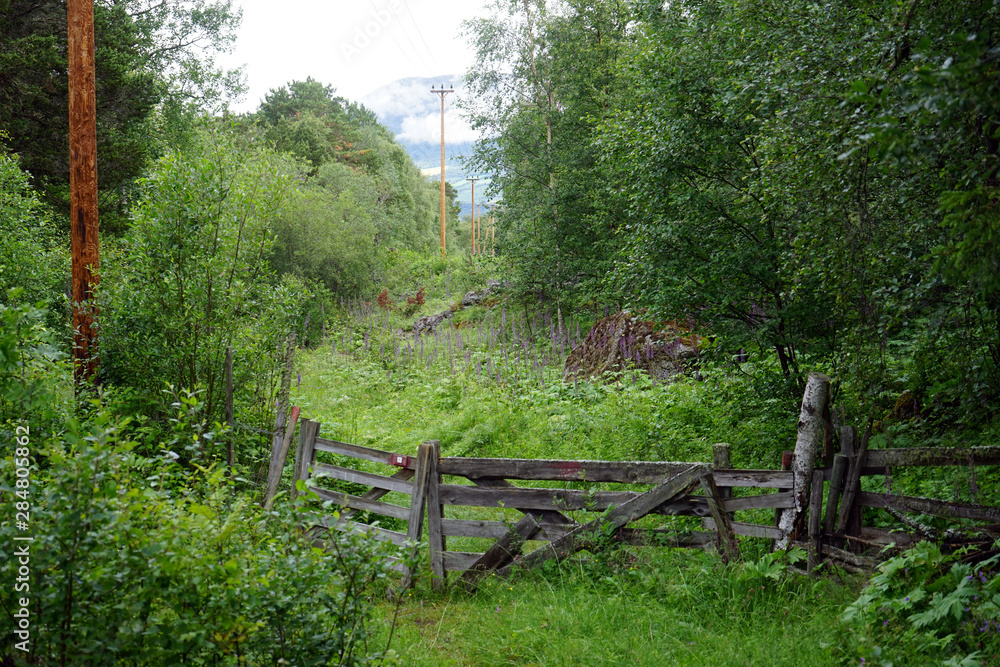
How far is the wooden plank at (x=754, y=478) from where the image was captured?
18.1 ft

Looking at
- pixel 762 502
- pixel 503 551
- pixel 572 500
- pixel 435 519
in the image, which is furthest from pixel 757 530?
pixel 435 519

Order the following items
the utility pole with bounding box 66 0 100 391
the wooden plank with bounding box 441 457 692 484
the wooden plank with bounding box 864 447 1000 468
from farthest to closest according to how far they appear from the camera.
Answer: the utility pole with bounding box 66 0 100 391 → the wooden plank with bounding box 441 457 692 484 → the wooden plank with bounding box 864 447 1000 468

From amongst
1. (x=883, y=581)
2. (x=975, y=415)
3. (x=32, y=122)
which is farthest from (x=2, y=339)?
(x=32, y=122)

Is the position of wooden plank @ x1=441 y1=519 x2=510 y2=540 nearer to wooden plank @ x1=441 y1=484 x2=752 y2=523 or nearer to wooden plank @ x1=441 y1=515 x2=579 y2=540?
wooden plank @ x1=441 y1=515 x2=579 y2=540

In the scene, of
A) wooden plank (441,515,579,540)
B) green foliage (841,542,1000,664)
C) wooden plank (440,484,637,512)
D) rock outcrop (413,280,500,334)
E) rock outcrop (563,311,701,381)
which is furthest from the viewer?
rock outcrop (413,280,500,334)

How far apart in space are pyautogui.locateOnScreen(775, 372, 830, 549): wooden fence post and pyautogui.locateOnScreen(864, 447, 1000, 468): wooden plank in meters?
0.45

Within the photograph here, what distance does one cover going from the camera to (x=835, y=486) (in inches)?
212

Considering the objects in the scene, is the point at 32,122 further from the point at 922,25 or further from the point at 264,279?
the point at 922,25

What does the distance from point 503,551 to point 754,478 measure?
2.41 m

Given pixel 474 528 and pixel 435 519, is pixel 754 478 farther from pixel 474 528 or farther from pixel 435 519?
pixel 435 519

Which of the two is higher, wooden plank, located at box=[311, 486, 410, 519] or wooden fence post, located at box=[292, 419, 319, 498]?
wooden fence post, located at box=[292, 419, 319, 498]

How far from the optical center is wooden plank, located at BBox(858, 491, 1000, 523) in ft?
15.3

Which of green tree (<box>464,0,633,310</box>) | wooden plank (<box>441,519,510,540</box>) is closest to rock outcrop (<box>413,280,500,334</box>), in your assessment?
green tree (<box>464,0,633,310</box>)

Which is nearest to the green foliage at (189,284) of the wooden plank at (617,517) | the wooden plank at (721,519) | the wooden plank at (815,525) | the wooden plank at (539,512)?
the wooden plank at (539,512)
